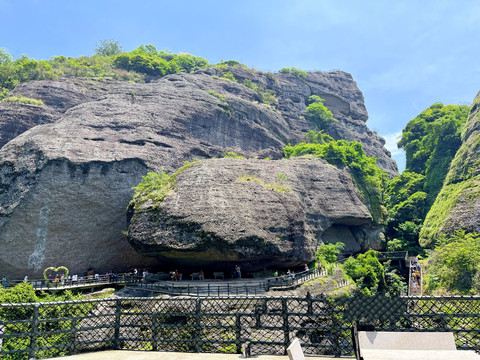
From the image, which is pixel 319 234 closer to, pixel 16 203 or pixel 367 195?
pixel 367 195

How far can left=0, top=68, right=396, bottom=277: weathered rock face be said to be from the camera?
105 feet

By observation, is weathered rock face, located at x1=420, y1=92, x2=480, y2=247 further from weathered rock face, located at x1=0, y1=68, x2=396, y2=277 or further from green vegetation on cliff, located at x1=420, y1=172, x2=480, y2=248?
weathered rock face, located at x1=0, y1=68, x2=396, y2=277

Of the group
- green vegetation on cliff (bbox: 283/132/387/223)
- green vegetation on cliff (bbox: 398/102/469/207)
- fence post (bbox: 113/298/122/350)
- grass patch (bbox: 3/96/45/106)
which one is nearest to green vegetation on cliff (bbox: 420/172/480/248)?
green vegetation on cliff (bbox: 283/132/387/223)

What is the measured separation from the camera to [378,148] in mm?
85938

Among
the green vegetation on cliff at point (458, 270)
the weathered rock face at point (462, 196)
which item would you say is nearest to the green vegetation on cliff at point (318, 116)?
the weathered rock face at point (462, 196)

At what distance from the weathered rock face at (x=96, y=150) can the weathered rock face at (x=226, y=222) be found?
708 centimetres

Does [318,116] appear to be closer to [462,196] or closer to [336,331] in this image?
[462,196]

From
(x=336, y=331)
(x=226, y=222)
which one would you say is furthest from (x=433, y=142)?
(x=336, y=331)

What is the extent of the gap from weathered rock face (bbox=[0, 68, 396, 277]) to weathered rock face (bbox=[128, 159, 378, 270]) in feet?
23.2

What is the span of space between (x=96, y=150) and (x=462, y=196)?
41.0 meters

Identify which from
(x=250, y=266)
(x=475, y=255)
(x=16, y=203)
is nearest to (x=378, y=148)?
(x=475, y=255)

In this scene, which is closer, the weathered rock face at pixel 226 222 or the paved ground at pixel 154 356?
the paved ground at pixel 154 356

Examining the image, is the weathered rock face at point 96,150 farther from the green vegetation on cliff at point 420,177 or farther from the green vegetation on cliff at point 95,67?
the green vegetation on cliff at point 420,177

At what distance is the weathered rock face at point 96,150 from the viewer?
32.1 metres
